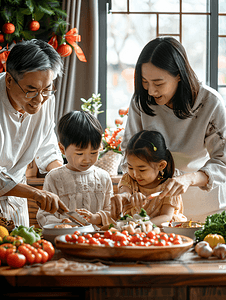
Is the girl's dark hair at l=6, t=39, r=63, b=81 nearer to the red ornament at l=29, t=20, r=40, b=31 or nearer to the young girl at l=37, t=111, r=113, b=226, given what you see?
the young girl at l=37, t=111, r=113, b=226

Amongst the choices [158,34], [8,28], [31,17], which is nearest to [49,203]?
[8,28]

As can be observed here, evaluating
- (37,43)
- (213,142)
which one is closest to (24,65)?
(37,43)

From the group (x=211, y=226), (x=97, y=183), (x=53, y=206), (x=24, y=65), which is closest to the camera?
(x=211, y=226)

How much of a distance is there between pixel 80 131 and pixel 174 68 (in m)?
0.62

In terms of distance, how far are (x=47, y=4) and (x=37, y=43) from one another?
1.75 meters

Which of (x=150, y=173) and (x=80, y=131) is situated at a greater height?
(x=80, y=131)

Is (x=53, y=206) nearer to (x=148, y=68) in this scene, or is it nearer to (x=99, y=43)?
(x=148, y=68)

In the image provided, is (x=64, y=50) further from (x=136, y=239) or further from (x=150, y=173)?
(x=136, y=239)

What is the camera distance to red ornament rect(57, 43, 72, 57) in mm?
3230

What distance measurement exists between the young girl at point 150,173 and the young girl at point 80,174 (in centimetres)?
18

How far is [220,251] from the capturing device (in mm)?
1049

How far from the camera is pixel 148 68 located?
1723mm

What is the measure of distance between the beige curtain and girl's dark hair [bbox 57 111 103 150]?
133 cm

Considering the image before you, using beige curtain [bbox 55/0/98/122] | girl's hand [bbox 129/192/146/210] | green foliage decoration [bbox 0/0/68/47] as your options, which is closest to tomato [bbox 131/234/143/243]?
girl's hand [bbox 129/192/146/210]
